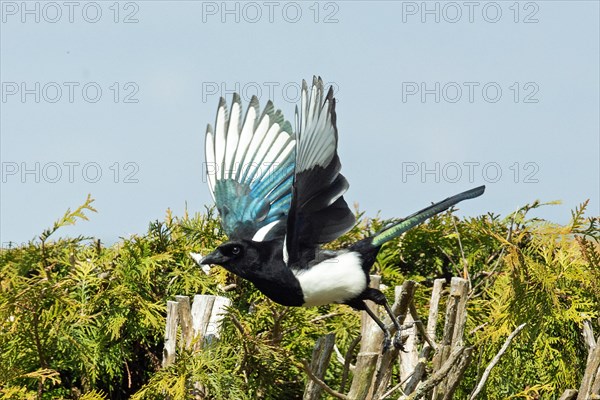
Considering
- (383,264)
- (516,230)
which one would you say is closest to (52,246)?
(383,264)

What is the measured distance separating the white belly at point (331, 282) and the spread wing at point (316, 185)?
56 mm

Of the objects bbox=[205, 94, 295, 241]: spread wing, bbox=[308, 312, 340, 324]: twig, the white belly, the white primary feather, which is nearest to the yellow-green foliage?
bbox=[308, 312, 340, 324]: twig

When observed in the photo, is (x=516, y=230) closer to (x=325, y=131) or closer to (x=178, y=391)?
(x=325, y=131)

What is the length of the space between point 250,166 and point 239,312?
0.55 meters

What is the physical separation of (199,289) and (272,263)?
616 millimetres

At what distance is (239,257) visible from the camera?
2.56 metres

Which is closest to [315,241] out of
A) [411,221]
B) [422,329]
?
[411,221]

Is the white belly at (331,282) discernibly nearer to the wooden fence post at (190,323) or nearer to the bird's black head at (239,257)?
the bird's black head at (239,257)

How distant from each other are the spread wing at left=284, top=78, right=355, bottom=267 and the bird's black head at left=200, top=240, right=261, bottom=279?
3.6 inches

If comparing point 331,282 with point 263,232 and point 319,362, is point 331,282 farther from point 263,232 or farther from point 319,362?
point 263,232

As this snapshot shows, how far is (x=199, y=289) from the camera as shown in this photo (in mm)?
3090

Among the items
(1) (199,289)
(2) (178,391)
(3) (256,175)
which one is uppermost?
(3) (256,175)

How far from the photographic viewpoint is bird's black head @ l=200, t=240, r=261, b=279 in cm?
255

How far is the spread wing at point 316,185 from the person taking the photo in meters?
2.46
